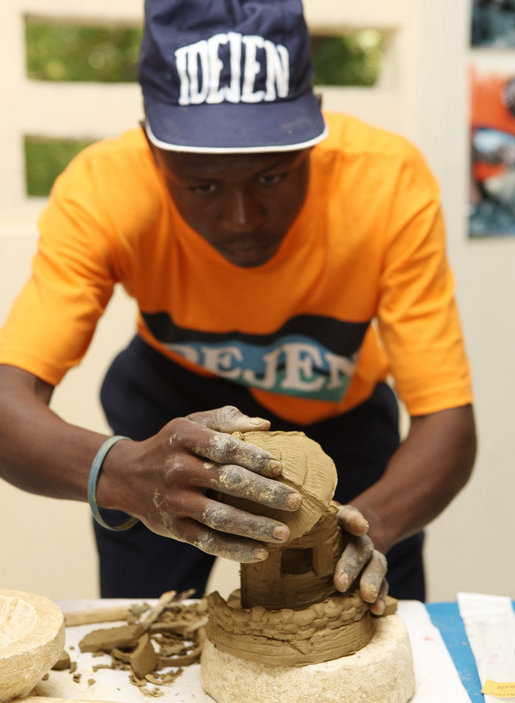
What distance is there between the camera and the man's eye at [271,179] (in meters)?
2.21

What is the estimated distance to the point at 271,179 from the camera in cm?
222

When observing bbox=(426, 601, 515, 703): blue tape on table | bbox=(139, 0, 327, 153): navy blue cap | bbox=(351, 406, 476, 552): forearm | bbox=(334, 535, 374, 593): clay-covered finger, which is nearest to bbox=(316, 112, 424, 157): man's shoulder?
bbox=(139, 0, 327, 153): navy blue cap

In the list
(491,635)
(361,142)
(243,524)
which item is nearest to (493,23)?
(361,142)

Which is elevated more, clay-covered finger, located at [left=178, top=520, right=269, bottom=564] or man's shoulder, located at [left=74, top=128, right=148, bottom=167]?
man's shoulder, located at [left=74, top=128, right=148, bottom=167]

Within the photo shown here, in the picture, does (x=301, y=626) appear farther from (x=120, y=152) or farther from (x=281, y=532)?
(x=120, y=152)

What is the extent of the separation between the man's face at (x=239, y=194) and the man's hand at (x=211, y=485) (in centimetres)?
57

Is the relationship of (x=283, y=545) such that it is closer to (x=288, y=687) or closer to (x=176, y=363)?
(x=288, y=687)

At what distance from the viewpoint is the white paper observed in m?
1.98

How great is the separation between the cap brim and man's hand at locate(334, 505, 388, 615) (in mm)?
792

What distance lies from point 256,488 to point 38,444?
646mm

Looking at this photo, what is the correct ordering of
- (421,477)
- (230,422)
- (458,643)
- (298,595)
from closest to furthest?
(230,422) < (298,595) < (458,643) < (421,477)

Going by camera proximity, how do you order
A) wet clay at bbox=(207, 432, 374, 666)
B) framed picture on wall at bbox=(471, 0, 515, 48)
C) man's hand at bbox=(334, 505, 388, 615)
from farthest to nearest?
framed picture on wall at bbox=(471, 0, 515, 48) → man's hand at bbox=(334, 505, 388, 615) → wet clay at bbox=(207, 432, 374, 666)

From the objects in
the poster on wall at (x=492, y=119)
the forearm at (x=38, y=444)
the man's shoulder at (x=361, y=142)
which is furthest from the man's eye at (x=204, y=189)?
the poster on wall at (x=492, y=119)

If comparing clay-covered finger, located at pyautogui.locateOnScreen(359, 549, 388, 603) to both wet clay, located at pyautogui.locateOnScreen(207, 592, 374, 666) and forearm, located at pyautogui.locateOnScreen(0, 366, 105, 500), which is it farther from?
forearm, located at pyautogui.locateOnScreen(0, 366, 105, 500)
